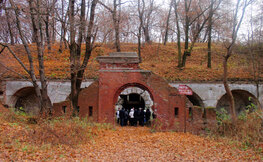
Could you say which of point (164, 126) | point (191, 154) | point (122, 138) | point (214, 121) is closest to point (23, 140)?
point (122, 138)

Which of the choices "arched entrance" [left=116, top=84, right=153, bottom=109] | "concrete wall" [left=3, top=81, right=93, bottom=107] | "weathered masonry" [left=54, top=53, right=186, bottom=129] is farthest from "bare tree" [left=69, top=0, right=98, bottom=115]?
"arched entrance" [left=116, top=84, right=153, bottom=109]

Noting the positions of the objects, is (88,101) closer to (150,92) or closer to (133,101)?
(150,92)

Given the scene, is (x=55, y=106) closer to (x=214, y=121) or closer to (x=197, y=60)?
(x=214, y=121)

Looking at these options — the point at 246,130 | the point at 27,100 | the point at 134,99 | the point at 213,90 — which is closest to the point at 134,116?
the point at 134,99

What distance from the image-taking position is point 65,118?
9.91 metres

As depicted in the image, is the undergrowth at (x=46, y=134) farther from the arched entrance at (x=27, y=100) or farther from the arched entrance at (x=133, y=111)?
the arched entrance at (x=27, y=100)

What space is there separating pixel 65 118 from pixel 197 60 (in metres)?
19.2

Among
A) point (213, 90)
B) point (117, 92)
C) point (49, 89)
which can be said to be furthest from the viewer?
point (213, 90)

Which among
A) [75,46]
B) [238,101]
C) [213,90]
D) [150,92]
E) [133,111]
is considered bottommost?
[133,111]

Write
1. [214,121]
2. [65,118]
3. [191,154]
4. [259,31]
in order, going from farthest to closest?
[259,31]
[214,121]
[65,118]
[191,154]

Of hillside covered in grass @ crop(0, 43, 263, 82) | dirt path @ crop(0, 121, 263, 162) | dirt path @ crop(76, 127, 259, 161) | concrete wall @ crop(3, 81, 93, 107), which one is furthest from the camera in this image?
hillside covered in grass @ crop(0, 43, 263, 82)

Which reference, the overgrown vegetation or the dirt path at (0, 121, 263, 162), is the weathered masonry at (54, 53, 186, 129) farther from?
the overgrown vegetation

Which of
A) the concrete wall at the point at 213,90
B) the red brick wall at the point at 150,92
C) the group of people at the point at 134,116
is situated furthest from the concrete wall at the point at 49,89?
the concrete wall at the point at 213,90

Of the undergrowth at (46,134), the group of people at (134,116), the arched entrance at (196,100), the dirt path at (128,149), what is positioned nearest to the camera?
the dirt path at (128,149)
